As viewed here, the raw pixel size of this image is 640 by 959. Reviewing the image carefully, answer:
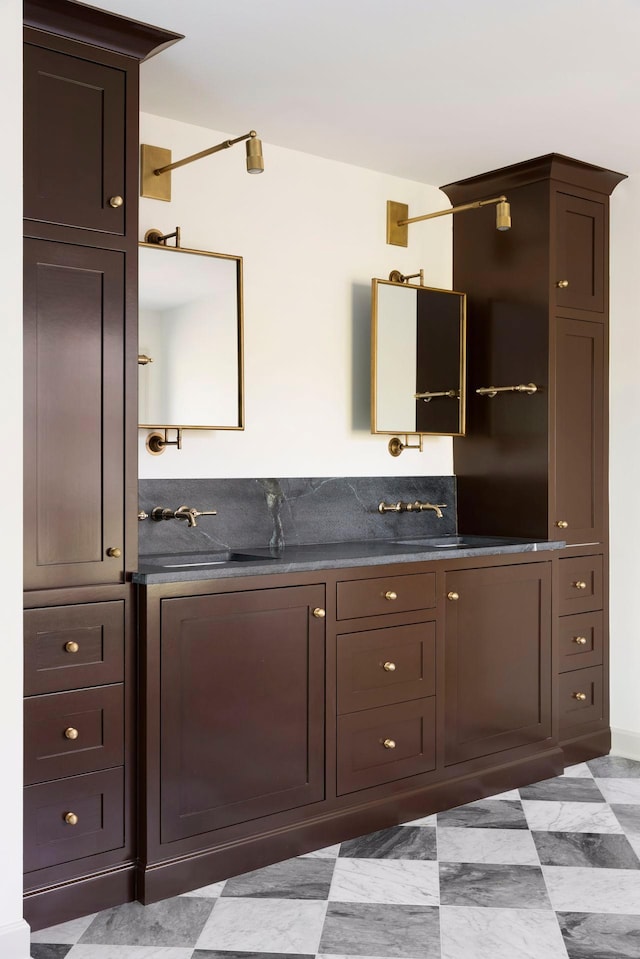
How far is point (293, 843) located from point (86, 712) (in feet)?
2.81

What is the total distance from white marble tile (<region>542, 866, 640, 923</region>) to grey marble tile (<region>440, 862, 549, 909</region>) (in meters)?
0.04

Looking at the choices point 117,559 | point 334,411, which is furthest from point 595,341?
point 117,559

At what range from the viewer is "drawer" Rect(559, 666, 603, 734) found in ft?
13.2

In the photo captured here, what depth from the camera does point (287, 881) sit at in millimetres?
2846

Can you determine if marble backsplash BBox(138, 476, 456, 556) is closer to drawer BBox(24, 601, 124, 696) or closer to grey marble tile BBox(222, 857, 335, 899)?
drawer BBox(24, 601, 124, 696)

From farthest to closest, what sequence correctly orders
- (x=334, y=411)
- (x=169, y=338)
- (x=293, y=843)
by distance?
(x=334, y=411)
(x=169, y=338)
(x=293, y=843)

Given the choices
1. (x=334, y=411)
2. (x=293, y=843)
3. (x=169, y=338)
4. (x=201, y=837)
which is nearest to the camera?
(x=201, y=837)

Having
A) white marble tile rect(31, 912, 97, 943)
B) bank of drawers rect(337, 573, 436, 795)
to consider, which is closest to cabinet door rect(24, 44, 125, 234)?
bank of drawers rect(337, 573, 436, 795)

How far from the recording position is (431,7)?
260cm

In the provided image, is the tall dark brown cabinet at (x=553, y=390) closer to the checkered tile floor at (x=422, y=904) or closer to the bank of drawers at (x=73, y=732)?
the checkered tile floor at (x=422, y=904)

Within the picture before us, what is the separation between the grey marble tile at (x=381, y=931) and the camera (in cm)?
245

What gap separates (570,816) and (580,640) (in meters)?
0.87
